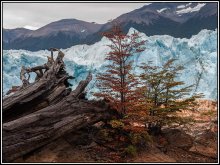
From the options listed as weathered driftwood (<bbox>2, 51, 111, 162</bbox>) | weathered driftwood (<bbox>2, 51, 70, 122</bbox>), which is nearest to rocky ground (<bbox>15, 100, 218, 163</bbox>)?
weathered driftwood (<bbox>2, 51, 111, 162</bbox>)

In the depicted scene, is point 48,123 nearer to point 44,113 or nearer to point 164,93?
point 44,113

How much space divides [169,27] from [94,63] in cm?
2467

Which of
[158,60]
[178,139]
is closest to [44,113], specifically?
[178,139]

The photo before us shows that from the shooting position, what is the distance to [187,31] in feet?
203

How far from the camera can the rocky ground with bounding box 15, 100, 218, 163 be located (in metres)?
13.1

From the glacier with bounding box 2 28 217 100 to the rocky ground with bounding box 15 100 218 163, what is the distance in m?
22.4

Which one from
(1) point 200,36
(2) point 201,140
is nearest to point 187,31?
(1) point 200,36

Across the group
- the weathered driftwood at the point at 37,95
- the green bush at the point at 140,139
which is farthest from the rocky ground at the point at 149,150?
the weathered driftwood at the point at 37,95

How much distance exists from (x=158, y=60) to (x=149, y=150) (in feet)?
93.1

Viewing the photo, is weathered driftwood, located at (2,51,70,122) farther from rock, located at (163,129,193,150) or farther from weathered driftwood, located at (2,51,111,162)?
rock, located at (163,129,193,150)

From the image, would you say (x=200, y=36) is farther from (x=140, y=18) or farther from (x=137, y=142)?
(x=137, y=142)

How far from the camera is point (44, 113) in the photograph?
1282 cm

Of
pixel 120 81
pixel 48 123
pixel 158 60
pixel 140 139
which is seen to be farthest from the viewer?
pixel 158 60

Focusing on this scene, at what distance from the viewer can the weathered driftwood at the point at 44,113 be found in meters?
11.6
